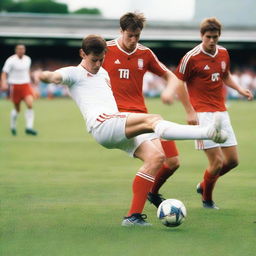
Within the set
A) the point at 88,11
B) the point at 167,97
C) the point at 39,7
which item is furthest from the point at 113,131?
the point at 39,7

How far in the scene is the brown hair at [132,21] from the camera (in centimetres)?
828

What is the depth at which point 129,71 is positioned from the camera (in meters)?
8.76

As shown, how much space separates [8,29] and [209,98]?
125 feet

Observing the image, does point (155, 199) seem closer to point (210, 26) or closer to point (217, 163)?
point (217, 163)

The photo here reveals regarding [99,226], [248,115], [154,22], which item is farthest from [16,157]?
[154,22]

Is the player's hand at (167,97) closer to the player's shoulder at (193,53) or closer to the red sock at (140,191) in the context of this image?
the red sock at (140,191)

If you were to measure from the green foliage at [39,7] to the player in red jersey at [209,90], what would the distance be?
90.6m

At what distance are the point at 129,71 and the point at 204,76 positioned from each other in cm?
103

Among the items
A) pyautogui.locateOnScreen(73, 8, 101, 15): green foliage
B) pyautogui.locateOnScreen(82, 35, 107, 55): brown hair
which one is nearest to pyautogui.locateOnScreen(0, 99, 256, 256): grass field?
pyautogui.locateOnScreen(82, 35, 107, 55): brown hair

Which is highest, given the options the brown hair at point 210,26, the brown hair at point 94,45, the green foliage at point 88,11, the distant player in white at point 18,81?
the brown hair at point 210,26

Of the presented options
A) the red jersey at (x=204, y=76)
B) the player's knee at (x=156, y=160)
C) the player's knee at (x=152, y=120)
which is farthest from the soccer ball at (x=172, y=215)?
the red jersey at (x=204, y=76)

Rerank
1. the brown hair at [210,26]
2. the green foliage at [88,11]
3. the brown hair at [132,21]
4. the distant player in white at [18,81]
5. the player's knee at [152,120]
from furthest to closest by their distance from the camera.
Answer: the green foliage at [88,11], the distant player in white at [18,81], the brown hair at [210,26], the brown hair at [132,21], the player's knee at [152,120]

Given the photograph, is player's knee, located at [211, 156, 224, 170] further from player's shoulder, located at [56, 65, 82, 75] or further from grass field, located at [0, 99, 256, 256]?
player's shoulder, located at [56, 65, 82, 75]

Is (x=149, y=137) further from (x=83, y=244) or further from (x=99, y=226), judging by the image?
(x=83, y=244)
